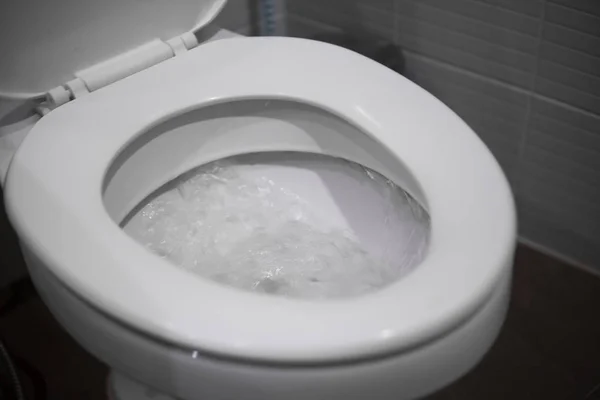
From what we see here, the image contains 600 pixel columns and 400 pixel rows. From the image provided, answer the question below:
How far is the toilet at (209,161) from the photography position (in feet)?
1.62

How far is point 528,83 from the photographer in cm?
97

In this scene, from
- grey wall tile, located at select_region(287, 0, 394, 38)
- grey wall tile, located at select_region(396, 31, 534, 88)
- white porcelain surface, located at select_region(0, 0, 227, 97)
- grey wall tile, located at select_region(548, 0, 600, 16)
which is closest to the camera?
white porcelain surface, located at select_region(0, 0, 227, 97)

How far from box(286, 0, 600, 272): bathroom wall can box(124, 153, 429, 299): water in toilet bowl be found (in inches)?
12.4

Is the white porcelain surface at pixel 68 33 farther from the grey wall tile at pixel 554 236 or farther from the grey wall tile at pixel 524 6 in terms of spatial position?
the grey wall tile at pixel 554 236

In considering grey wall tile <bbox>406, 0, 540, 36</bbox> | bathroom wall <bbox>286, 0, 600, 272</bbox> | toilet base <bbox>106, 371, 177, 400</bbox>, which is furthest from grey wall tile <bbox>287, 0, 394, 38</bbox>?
toilet base <bbox>106, 371, 177, 400</bbox>

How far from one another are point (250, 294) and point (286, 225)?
315 mm

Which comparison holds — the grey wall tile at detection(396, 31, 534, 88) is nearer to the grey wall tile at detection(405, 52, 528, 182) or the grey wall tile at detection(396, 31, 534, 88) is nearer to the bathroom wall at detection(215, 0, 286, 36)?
the grey wall tile at detection(405, 52, 528, 182)

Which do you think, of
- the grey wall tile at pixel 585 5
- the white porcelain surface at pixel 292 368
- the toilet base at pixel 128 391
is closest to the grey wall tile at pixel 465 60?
the grey wall tile at pixel 585 5

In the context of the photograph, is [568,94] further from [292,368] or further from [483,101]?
[292,368]

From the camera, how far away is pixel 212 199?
0.83 meters

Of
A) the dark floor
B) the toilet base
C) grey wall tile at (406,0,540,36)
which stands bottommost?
the dark floor

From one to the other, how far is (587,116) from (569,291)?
0.26 m

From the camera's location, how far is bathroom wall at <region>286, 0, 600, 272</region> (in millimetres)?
919

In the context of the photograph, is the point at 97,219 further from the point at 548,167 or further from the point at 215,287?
the point at 548,167
